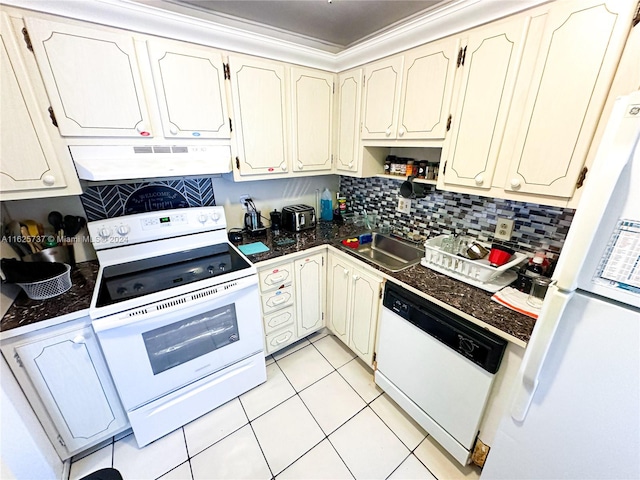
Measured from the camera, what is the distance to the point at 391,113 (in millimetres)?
1598

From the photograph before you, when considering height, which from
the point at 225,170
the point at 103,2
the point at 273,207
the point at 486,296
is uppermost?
the point at 103,2

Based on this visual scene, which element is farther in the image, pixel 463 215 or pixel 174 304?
pixel 463 215

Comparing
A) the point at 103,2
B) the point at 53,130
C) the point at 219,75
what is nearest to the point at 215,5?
the point at 219,75

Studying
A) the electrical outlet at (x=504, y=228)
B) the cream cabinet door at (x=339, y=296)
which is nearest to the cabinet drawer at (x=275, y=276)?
the cream cabinet door at (x=339, y=296)

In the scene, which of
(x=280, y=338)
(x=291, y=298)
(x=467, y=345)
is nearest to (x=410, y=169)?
(x=467, y=345)

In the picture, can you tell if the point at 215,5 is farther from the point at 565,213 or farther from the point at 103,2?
the point at 565,213

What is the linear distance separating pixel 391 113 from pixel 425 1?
0.62 meters

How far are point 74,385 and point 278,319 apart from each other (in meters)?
1.12

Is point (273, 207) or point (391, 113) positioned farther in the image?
point (273, 207)

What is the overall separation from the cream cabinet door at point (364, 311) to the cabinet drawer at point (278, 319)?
1.54ft

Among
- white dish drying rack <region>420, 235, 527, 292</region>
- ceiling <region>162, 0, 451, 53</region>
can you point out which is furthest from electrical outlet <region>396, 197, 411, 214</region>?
ceiling <region>162, 0, 451, 53</region>

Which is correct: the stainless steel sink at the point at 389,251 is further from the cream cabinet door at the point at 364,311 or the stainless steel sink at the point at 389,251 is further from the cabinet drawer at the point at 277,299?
the cabinet drawer at the point at 277,299

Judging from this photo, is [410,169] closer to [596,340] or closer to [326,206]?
[326,206]

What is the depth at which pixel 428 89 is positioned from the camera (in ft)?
4.56
